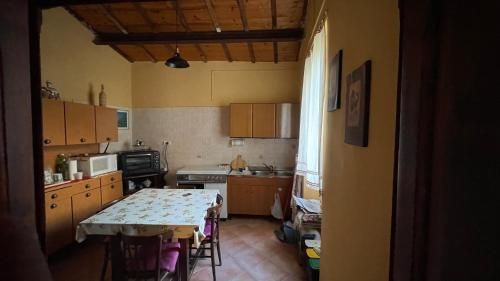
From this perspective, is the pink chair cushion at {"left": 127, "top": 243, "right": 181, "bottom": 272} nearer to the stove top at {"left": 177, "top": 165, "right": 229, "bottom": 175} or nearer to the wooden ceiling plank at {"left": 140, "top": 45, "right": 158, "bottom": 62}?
the stove top at {"left": 177, "top": 165, "right": 229, "bottom": 175}

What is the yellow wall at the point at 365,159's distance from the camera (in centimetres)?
69

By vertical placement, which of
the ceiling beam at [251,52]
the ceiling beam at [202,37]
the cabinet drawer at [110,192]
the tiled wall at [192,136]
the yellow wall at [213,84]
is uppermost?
the ceiling beam at [202,37]

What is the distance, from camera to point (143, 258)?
1.70 metres

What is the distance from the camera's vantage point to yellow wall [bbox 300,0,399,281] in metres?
0.69

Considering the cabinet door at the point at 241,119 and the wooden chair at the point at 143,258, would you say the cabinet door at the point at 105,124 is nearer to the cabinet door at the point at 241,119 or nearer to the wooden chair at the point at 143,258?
the cabinet door at the point at 241,119

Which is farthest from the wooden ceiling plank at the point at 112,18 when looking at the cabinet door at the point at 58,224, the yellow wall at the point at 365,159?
the yellow wall at the point at 365,159

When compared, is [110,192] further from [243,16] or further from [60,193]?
[243,16]

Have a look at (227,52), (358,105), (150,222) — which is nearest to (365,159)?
(358,105)

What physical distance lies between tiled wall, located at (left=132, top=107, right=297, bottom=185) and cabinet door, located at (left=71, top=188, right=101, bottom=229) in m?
1.42

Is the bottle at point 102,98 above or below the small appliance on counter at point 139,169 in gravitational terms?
above

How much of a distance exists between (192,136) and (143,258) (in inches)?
116

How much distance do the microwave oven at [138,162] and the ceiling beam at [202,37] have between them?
1886 mm

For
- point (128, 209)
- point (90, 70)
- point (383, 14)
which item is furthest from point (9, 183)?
point (90, 70)

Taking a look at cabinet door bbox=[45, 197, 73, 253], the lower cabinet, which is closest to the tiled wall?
the lower cabinet
